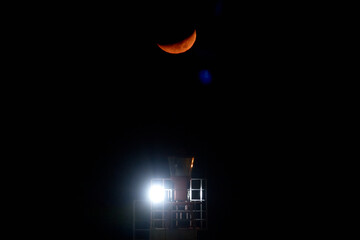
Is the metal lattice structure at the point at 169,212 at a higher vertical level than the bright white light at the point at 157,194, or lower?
lower

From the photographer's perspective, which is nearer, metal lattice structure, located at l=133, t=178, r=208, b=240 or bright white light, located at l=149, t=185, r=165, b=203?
metal lattice structure, located at l=133, t=178, r=208, b=240

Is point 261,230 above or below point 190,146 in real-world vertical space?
below

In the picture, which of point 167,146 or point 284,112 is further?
point 284,112

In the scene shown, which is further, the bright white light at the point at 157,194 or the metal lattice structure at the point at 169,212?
the bright white light at the point at 157,194

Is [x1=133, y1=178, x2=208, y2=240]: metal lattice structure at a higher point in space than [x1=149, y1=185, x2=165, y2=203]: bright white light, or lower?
lower

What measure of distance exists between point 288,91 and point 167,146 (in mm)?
4235

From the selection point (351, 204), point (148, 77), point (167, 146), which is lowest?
point (351, 204)

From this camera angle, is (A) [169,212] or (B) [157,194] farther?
(B) [157,194]

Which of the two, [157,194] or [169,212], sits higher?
[157,194]

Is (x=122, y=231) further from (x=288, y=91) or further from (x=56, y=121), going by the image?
(x=288, y=91)

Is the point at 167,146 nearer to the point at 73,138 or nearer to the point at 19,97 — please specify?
the point at 73,138

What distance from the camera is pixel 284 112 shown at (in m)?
9.54

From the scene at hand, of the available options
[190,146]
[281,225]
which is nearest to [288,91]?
[190,146]

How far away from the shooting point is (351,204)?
882 centimetres
